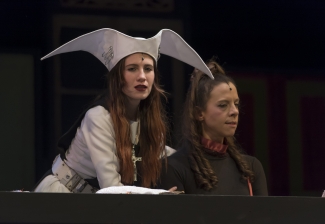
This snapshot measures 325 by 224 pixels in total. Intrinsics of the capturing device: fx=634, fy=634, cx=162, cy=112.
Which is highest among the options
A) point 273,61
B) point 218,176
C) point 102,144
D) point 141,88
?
point 273,61

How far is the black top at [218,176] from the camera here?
206 centimetres

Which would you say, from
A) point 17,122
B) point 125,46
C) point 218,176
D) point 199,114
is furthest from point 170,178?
point 17,122

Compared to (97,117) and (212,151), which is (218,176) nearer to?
(212,151)

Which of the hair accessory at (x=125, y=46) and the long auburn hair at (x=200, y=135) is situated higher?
the hair accessory at (x=125, y=46)

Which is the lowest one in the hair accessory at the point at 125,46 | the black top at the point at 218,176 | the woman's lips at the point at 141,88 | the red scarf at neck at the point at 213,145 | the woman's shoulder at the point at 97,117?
the black top at the point at 218,176

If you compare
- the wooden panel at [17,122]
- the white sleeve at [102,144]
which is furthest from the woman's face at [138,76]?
the wooden panel at [17,122]

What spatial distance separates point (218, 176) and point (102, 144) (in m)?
0.41

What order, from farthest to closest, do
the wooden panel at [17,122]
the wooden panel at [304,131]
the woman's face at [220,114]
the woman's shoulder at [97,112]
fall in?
the wooden panel at [304,131] < the wooden panel at [17,122] < the woman's face at [220,114] < the woman's shoulder at [97,112]

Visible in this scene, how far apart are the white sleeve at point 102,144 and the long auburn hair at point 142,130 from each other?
0.02 metres

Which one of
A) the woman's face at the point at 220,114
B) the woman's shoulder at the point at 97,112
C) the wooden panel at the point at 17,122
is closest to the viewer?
the woman's shoulder at the point at 97,112

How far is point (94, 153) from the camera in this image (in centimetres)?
197

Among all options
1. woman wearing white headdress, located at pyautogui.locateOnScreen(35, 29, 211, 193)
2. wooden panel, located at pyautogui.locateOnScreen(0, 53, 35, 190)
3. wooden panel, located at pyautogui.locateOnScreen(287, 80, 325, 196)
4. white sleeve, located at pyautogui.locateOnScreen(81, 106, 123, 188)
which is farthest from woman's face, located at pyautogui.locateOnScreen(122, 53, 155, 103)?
wooden panel, located at pyautogui.locateOnScreen(287, 80, 325, 196)

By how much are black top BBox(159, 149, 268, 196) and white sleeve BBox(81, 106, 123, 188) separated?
20 cm

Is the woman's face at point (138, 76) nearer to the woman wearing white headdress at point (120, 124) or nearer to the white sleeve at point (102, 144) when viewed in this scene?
the woman wearing white headdress at point (120, 124)
